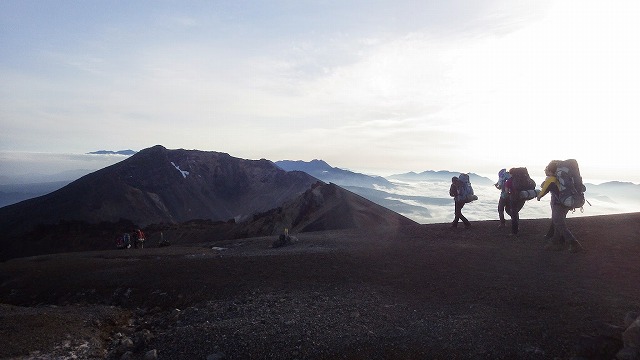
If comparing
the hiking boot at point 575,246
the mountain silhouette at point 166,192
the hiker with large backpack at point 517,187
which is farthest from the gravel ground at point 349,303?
the mountain silhouette at point 166,192

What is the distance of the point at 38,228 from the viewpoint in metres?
69.0

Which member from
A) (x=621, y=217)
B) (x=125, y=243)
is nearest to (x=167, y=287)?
(x=621, y=217)

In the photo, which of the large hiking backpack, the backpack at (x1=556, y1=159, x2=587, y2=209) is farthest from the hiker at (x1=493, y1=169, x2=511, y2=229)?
the backpack at (x1=556, y1=159, x2=587, y2=209)

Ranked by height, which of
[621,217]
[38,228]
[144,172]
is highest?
[144,172]

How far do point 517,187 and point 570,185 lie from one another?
3004mm

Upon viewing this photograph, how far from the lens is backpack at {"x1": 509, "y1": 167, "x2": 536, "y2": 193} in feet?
49.4

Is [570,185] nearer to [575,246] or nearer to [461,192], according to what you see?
[575,246]

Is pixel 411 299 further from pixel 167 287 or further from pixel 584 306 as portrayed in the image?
pixel 167 287

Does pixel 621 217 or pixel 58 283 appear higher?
pixel 621 217

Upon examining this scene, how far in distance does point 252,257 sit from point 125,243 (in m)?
18.7

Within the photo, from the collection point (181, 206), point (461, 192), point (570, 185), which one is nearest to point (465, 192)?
point (461, 192)

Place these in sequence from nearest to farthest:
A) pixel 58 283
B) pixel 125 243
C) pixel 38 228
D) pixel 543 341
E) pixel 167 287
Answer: pixel 543 341, pixel 167 287, pixel 58 283, pixel 125 243, pixel 38 228

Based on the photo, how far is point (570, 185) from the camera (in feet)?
39.5

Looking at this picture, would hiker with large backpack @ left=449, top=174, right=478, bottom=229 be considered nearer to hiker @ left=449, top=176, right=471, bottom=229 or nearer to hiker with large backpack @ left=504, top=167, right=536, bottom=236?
hiker @ left=449, top=176, right=471, bottom=229
